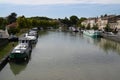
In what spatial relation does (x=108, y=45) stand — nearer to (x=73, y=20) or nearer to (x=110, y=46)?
(x=110, y=46)

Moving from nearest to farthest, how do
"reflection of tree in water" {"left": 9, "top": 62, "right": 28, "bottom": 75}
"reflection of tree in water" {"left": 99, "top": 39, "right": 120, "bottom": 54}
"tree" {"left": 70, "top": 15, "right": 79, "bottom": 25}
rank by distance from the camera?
"reflection of tree in water" {"left": 9, "top": 62, "right": 28, "bottom": 75}
"reflection of tree in water" {"left": 99, "top": 39, "right": 120, "bottom": 54}
"tree" {"left": 70, "top": 15, "right": 79, "bottom": 25}

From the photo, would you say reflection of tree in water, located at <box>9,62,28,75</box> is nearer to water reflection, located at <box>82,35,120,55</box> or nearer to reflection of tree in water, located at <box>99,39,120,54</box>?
water reflection, located at <box>82,35,120,55</box>

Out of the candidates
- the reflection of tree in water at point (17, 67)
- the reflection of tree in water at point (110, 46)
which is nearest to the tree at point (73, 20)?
the reflection of tree in water at point (110, 46)

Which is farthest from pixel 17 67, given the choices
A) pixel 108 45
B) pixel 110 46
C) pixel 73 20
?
pixel 73 20

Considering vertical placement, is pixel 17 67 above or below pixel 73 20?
above

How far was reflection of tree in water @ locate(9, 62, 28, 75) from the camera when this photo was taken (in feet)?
85.8

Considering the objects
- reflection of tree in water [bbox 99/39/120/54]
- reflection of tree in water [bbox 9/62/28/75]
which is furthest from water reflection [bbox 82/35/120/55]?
reflection of tree in water [bbox 9/62/28/75]

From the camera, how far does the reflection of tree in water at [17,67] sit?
85.8ft

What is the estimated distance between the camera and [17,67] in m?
27.5

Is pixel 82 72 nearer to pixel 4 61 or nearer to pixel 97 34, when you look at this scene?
pixel 4 61

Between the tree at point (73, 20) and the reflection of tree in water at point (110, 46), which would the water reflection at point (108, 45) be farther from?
the tree at point (73, 20)

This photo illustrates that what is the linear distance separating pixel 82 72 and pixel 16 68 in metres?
6.32

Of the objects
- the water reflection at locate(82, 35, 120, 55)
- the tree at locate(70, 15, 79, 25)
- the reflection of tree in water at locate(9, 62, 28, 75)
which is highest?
the reflection of tree in water at locate(9, 62, 28, 75)

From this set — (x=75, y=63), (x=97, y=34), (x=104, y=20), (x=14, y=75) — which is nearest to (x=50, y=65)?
(x=75, y=63)
